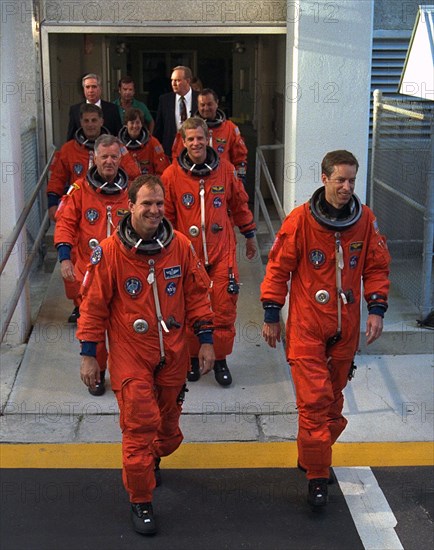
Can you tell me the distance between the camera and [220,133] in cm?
870

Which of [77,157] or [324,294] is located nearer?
[324,294]

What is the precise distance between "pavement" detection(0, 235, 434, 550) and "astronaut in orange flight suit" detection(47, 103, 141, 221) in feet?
4.08

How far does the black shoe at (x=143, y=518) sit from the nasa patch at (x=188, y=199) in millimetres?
2681

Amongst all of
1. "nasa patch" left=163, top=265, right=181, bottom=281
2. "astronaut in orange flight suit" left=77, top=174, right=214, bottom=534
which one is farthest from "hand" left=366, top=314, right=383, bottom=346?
"nasa patch" left=163, top=265, right=181, bottom=281

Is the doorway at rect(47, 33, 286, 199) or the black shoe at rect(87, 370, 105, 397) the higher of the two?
the doorway at rect(47, 33, 286, 199)

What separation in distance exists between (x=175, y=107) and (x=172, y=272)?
4120mm

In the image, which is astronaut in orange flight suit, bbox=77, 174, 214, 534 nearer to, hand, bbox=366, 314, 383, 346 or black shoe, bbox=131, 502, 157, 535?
black shoe, bbox=131, 502, 157, 535

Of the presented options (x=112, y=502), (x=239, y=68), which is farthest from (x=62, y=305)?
(x=239, y=68)

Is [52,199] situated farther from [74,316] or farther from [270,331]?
[270,331]

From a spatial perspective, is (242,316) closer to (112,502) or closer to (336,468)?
(336,468)

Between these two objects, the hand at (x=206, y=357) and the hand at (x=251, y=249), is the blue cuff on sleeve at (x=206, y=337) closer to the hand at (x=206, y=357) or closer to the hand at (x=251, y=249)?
the hand at (x=206, y=357)

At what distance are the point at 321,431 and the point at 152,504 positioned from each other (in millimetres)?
1137

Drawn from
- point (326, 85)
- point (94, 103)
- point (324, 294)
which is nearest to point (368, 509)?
point (324, 294)

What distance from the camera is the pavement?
5.34 metres
